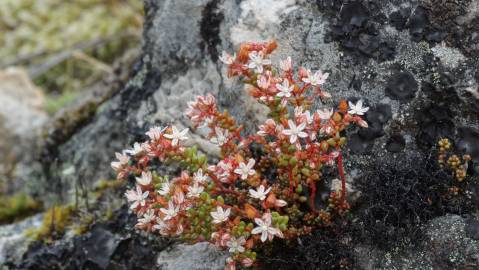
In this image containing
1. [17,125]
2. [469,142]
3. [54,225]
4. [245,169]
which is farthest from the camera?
[17,125]

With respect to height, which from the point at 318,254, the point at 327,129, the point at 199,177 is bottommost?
the point at 318,254

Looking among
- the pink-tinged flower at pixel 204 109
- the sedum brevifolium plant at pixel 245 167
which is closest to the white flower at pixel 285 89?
the sedum brevifolium plant at pixel 245 167

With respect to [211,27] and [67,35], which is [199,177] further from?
[67,35]

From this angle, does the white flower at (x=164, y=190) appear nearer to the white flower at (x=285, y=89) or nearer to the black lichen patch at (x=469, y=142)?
the white flower at (x=285, y=89)

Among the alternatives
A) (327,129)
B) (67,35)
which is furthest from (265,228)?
(67,35)

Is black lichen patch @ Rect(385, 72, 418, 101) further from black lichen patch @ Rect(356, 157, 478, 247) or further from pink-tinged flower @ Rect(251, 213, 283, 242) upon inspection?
pink-tinged flower @ Rect(251, 213, 283, 242)

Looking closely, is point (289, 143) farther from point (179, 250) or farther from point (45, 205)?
point (45, 205)

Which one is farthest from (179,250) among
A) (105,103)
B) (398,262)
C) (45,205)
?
(105,103)

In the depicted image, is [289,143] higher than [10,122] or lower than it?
higher
